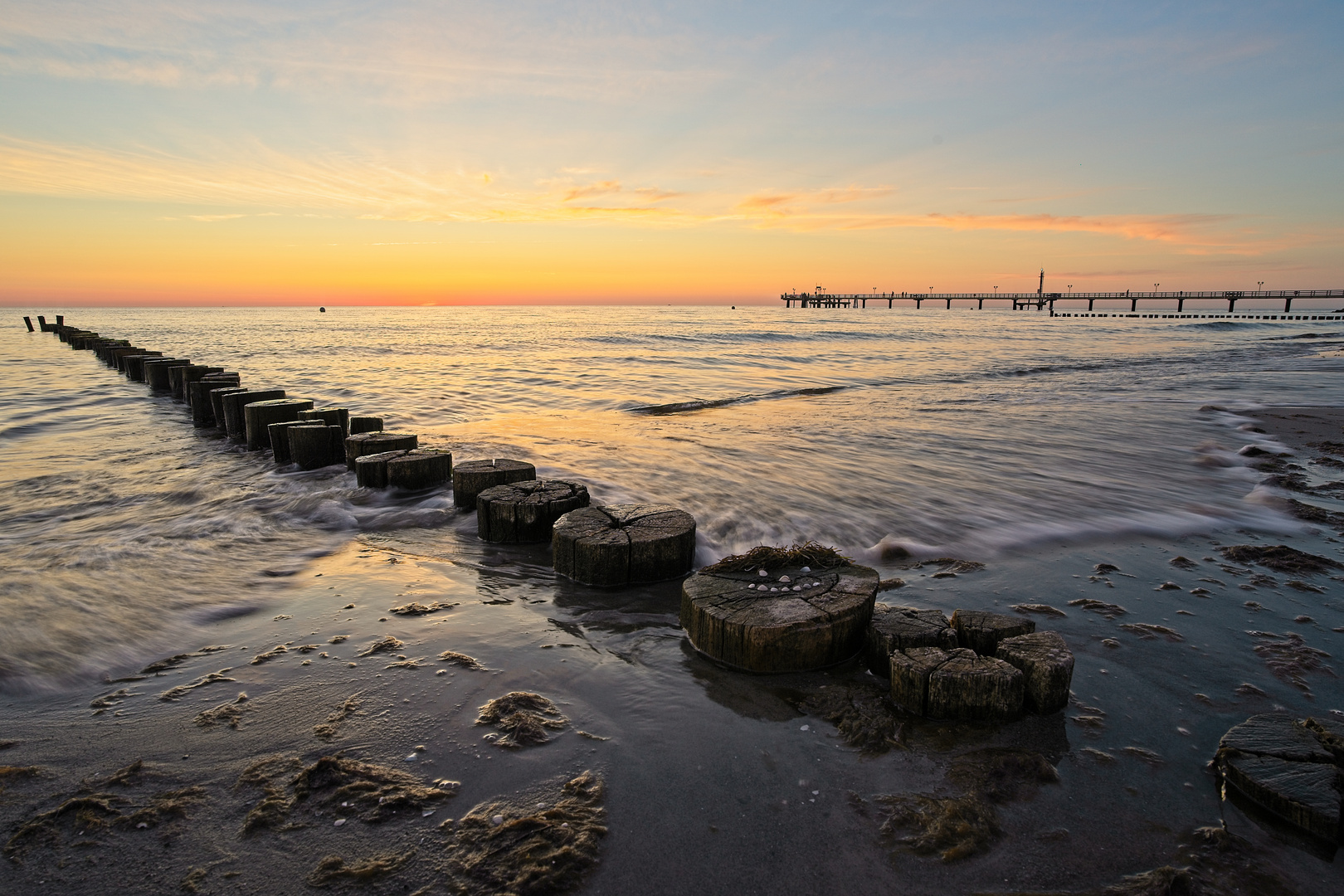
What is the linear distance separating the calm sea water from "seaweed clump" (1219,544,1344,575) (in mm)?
750

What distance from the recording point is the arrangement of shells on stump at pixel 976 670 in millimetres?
3098

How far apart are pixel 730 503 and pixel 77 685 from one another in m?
5.49

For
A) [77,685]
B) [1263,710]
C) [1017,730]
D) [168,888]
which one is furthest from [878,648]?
[77,685]

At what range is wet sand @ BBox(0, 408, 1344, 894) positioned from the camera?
90.3 inches

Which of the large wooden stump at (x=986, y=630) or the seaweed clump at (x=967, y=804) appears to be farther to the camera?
the large wooden stump at (x=986, y=630)

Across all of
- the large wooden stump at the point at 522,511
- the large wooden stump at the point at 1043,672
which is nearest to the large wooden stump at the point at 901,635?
the large wooden stump at the point at 1043,672

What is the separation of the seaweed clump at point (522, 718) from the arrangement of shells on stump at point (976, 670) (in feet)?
5.51

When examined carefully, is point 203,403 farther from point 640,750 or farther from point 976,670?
point 976,670

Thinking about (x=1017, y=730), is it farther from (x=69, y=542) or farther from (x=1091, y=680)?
(x=69, y=542)

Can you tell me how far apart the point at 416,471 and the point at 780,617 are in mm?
4870

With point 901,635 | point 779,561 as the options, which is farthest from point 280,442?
point 901,635

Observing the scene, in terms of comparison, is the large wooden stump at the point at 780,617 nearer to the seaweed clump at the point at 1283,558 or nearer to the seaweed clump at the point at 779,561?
the seaweed clump at the point at 779,561

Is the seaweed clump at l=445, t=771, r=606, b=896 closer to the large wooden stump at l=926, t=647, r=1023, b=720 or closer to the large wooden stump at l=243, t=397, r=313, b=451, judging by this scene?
the large wooden stump at l=926, t=647, r=1023, b=720

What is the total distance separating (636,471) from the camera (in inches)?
354
